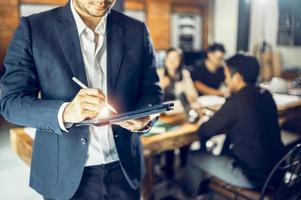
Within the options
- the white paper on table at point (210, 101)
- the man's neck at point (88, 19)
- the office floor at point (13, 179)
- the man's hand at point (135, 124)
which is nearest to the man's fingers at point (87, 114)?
the man's hand at point (135, 124)

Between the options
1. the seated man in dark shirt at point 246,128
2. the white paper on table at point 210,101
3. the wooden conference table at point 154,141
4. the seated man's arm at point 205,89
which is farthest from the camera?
the seated man's arm at point 205,89

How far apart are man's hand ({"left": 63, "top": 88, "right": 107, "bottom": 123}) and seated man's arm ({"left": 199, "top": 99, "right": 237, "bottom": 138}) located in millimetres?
1451

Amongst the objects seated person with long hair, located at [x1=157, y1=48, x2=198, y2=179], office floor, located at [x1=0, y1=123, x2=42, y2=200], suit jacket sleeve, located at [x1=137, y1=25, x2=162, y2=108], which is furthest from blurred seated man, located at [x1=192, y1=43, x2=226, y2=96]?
suit jacket sleeve, located at [x1=137, y1=25, x2=162, y2=108]

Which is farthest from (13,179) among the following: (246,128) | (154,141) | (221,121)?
(246,128)

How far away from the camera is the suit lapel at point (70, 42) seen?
1.27 m

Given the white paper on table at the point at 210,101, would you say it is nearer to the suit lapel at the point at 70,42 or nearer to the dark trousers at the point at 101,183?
the dark trousers at the point at 101,183

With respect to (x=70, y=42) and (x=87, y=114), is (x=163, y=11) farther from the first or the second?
(x=87, y=114)

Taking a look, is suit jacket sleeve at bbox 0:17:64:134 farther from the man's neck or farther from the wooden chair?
the wooden chair

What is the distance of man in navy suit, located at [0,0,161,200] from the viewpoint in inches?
46.4

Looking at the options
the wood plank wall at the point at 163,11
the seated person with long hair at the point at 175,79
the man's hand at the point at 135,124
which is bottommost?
the seated person with long hair at the point at 175,79

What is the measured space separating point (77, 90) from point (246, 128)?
142 centimetres

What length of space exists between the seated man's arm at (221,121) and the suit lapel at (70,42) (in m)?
1.32

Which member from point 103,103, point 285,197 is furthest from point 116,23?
point 285,197

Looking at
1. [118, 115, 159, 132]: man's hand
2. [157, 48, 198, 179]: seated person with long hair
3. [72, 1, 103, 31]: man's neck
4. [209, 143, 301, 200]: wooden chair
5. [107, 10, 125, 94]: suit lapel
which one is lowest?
[209, 143, 301, 200]: wooden chair
